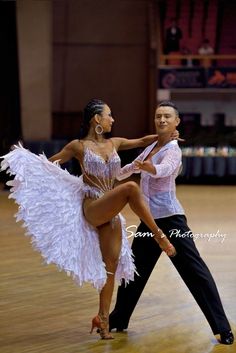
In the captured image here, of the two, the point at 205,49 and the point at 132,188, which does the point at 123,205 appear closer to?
the point at 132,188

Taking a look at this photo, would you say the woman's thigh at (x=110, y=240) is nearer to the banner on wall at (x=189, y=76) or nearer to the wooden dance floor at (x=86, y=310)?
the wooden dance floor at (x=86, y=310)

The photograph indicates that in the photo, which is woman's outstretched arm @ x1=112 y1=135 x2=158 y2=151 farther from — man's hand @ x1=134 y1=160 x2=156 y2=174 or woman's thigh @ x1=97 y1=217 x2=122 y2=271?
woman's thigh @ x1=97 y1=217 x2=122 y2=271

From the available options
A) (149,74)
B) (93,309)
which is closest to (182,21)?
(149,74)

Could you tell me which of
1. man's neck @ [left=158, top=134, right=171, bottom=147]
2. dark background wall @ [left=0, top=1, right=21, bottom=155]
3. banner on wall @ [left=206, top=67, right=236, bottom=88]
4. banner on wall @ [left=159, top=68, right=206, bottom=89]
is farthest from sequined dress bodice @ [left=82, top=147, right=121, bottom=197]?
dark background wall @ [left=0, top=1, right=21, bottom=155]

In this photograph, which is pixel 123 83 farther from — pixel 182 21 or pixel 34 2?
pixel 34 2

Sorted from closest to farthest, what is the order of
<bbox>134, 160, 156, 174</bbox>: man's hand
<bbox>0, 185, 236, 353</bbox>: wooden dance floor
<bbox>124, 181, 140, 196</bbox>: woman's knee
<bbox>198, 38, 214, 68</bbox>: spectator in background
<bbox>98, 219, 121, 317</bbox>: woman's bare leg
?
<bbox>124, 181, 140, 196</bbox>: woman's knee
<bbox>134, 160, 156, 174</bbox>: man's hand
<bbox>0, 185, 236, 353</bbox>: wooden dance floor
<bbox>98, 219, 121, 317</bbox>: woman's bare leg
<bbox>198, 38, 214, 68</bbox>: spectator in background

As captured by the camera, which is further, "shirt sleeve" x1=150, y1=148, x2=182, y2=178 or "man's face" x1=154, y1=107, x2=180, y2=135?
"man's face" x1=154, y1=107, x2=180, y2=135

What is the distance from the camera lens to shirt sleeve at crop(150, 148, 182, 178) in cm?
475

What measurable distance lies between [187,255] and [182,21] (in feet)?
50.1

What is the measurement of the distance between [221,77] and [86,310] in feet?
38.0

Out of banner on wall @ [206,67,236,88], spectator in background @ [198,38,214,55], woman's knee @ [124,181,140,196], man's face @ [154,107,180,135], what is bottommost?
banner on wall @ [206,67,236,88]

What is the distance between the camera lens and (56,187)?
195 inches

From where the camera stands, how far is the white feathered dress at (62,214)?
4809 millimetres

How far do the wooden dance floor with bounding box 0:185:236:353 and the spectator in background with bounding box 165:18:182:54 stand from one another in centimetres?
1029
